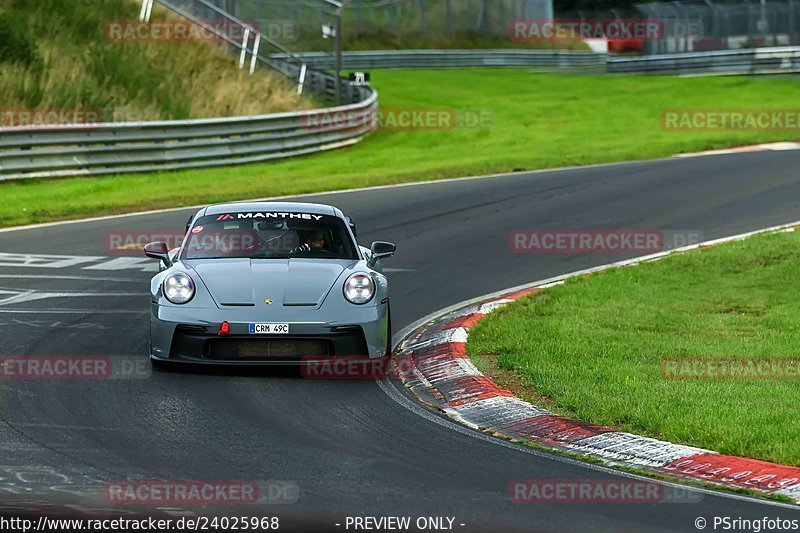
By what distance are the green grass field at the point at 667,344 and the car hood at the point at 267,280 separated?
4.44ft

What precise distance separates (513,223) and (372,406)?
A: 9.48 meters

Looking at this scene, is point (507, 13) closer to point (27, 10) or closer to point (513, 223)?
point (27, 10)

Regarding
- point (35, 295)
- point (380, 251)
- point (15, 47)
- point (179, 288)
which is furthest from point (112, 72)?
point (179, 288)

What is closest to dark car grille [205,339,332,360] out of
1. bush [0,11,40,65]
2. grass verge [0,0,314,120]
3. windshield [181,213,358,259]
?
windshield [181,213,358,259]

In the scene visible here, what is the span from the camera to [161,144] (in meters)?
25.2

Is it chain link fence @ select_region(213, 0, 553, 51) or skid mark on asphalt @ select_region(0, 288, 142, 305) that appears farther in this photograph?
chain link fence @ select_region(213, 0, 553, 51)

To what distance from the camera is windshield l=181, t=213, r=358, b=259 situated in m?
10.7

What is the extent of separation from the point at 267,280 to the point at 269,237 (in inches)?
42.1

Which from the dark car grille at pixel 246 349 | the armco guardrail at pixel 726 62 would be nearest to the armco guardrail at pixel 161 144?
the dark car grille at pixel 246 349

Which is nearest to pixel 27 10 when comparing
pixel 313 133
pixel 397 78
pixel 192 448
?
pixel 313 133

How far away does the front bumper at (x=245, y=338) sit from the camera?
31.6ft

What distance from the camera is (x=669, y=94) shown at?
4225 cm

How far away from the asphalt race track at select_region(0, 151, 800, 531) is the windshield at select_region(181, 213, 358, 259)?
3.39ft

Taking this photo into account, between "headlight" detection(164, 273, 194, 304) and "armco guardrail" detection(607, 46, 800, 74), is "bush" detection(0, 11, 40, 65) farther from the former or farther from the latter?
"armco guardrail" detection(607, 46, 800, 74)
